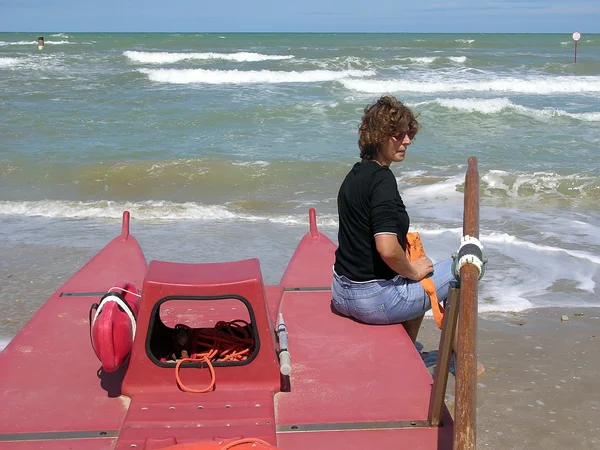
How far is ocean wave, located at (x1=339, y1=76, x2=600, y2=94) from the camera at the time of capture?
22.6 m

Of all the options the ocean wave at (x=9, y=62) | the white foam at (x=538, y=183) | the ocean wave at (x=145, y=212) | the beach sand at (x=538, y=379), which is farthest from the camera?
the ocean wave at (x=9, y=62)

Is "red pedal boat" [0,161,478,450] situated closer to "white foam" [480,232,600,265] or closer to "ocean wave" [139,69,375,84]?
"white foam" [480,232,600,265]

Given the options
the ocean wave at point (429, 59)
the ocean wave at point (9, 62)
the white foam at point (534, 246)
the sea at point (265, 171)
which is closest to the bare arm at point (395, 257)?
the sea at point (265, 171)

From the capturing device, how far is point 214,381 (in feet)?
10.7

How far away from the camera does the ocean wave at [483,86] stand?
22.6 m

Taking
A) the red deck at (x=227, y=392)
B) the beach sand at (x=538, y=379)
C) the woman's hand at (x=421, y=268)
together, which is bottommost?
→ the beach sand at (x=538, y=379)

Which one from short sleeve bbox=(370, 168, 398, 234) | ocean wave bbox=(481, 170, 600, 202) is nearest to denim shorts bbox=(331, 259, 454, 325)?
short sleeve bbox=(370, 168, 398, 234)

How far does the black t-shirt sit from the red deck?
31cm

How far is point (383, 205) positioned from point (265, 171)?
7.58m

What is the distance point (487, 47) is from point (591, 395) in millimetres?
40183

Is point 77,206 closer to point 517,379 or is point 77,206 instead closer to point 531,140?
point 517,379

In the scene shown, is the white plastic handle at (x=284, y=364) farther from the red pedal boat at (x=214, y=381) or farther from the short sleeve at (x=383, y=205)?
the short sleeve at (x=383, y=205)

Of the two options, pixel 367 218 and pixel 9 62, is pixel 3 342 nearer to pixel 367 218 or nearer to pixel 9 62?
pixel 367 218

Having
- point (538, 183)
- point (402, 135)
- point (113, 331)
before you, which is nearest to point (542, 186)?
point (538, 183)
